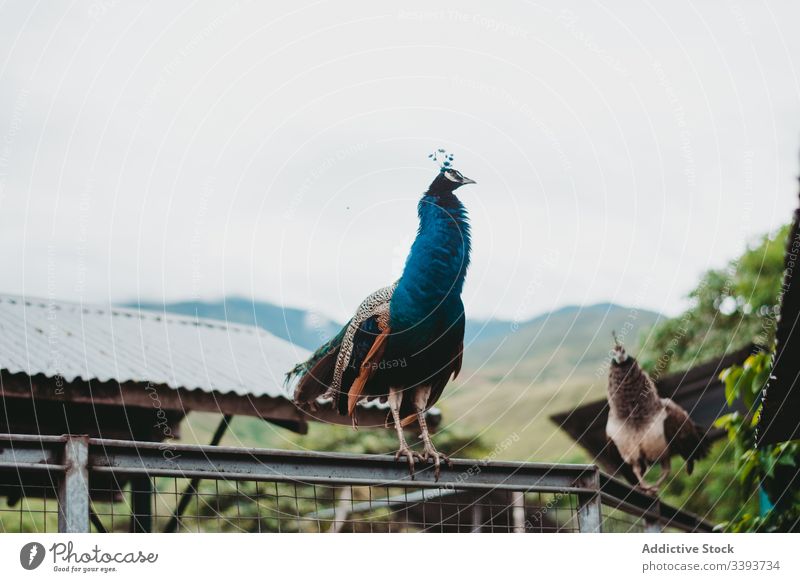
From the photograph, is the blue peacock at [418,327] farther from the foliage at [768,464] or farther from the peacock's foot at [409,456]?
the foliage at [768,464]

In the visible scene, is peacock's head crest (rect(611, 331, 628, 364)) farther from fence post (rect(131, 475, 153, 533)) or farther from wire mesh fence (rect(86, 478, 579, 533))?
fence post (rect(131, 475, 153, 533))

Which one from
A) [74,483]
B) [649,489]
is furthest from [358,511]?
[74,483]

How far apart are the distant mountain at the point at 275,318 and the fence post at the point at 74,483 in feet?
3.63

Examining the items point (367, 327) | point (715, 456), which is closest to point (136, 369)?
point (367, 327)

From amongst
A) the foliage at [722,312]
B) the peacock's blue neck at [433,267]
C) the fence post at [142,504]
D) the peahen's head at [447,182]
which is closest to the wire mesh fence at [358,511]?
the fence post at [142,504]

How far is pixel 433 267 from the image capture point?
2.80 metres

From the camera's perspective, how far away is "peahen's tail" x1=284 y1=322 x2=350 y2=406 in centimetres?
294

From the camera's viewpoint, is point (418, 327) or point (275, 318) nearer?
point (418, 327)

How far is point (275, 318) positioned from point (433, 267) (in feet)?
2.61

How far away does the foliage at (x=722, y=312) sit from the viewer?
23.3 feet

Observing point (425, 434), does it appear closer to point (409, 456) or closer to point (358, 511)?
point (409, 456)

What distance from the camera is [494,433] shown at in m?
7.68

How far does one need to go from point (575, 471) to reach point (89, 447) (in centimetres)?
115

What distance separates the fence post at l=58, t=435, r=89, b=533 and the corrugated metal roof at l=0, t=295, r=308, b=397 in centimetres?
96
